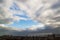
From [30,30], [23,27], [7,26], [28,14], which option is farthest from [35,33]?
[7,26]

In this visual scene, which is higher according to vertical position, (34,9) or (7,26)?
(34,9)

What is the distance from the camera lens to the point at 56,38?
12648 millimetres

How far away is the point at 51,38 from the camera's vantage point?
1269cm

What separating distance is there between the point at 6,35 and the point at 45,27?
4033mm

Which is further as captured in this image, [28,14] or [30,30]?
[30,30]

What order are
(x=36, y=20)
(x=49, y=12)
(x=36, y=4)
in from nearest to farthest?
1. (x=36, y=4)
2. (x=49, y=12)
3. (x=36, y=20)

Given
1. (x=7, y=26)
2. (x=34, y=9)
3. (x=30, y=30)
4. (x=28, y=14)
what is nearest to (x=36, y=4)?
(x=34, y=9)

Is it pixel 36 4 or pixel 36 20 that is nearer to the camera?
pixel 36 4

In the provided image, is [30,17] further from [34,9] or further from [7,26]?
[7,26]

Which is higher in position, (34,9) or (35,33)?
(34,9)

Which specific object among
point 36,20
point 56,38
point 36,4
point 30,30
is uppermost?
point 36,4

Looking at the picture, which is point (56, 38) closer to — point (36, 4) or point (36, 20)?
point (36, 20)

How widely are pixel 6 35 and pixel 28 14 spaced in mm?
3102

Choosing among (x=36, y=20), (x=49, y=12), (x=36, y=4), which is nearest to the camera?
(x=36, y=4)
